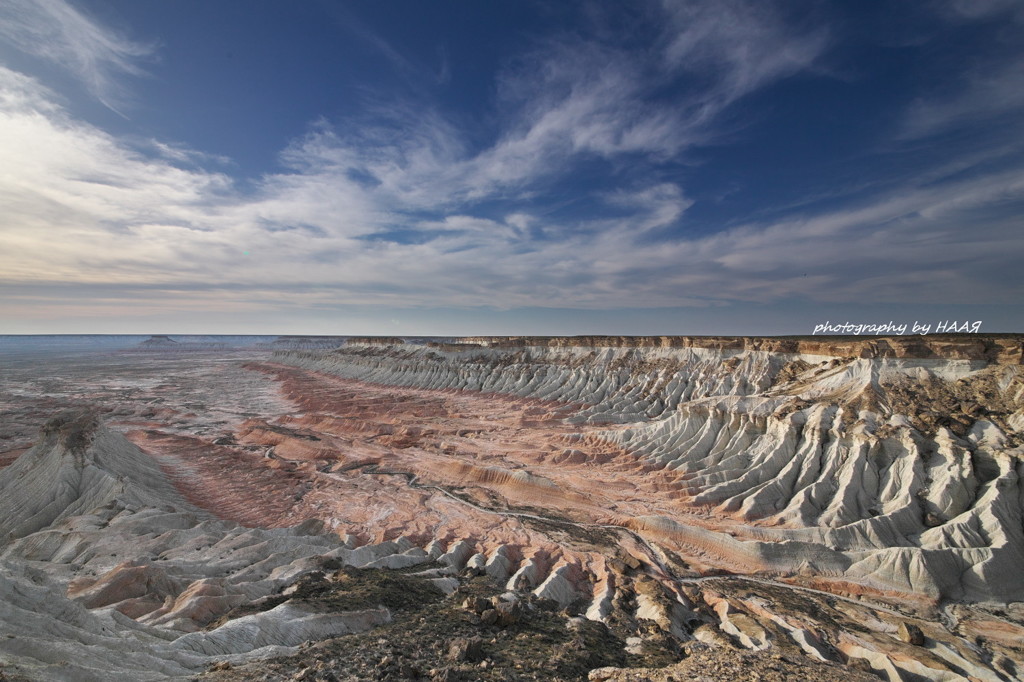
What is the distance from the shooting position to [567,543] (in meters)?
15.8

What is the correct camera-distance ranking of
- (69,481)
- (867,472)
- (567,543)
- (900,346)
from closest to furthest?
(567,543)
(69,481)
(867,472)
(900,346)

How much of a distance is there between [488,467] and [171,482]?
55.9 feet

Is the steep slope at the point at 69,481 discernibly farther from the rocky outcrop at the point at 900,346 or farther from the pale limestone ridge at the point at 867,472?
the rocky outcrop at the point at 900,346

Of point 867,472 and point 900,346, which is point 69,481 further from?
point 900,346

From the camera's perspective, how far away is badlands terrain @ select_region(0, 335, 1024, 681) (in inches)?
316

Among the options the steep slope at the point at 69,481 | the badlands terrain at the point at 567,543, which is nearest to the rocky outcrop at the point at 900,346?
the badlands terrain at the point at 567,543

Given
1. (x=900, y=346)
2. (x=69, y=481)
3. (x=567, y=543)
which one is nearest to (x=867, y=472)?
(x=900, y=346)

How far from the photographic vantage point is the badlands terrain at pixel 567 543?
316 inches

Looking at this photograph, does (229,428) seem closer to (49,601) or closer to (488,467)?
(488,467)

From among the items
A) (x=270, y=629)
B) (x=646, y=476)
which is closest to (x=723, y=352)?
(x=646, y=476)

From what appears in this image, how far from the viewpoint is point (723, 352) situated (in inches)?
1577

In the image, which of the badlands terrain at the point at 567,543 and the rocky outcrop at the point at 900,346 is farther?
the rocky outcrop at the point at 900,346

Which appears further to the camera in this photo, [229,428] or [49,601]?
[229,428]

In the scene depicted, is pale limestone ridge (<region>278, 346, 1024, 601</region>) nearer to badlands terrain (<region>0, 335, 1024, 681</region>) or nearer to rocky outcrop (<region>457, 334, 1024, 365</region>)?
badlands terrain (<region>0, 335, 1024, 681</region>)
